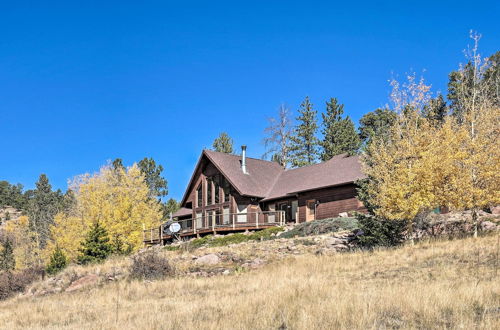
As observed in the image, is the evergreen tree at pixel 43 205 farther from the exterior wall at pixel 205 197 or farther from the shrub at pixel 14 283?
the shrub at pixel 14 283

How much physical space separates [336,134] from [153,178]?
79.3 feet

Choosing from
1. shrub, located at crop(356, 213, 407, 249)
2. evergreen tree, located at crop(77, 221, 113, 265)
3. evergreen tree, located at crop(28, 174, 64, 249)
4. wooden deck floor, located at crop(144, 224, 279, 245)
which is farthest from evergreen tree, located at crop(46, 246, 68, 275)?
evergreen tree, located at crop(28, 174, 64, 249)

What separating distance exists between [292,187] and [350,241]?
52.1ft

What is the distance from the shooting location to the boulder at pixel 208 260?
848 inches

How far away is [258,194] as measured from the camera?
40844mm

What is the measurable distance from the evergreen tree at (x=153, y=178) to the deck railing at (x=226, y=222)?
19.5m

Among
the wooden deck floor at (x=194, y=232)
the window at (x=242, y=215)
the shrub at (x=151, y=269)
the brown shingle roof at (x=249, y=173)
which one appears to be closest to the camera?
the shrub at (x=151, y=269)

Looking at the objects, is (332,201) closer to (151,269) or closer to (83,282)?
(151,269)

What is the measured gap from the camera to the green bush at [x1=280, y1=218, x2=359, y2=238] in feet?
95.9

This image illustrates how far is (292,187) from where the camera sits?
130ft

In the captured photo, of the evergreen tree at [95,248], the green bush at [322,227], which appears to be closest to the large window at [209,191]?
the green bush at [322,227]

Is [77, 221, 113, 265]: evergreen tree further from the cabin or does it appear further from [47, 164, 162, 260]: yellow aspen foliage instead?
the cabin

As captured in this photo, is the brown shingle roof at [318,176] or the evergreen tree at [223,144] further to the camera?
the evergreen tree at [223,144]

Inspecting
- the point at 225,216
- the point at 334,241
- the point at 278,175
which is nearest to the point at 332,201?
the point at 278,175
